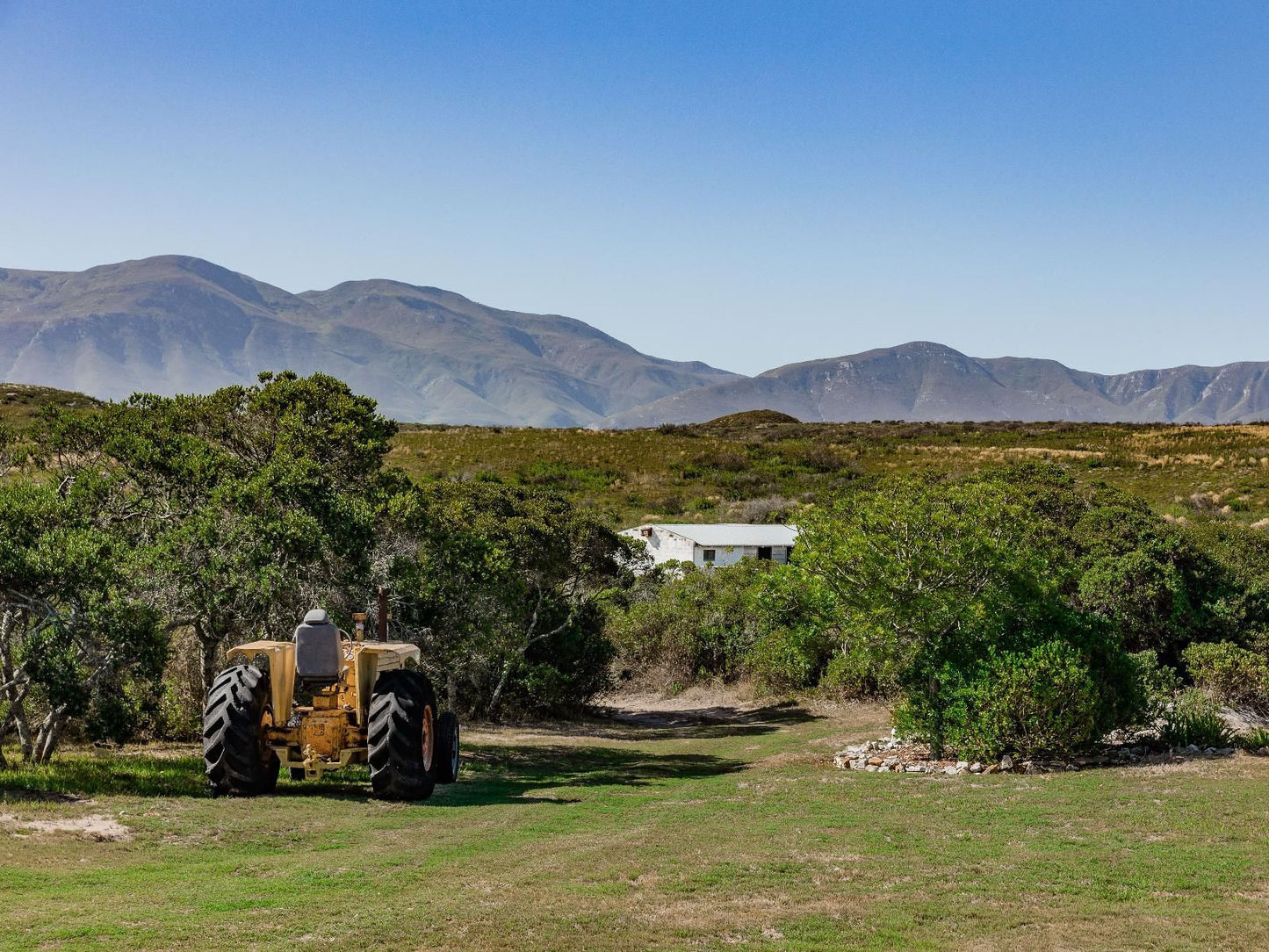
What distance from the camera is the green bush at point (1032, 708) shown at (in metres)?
18.2

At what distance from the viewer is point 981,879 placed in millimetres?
10609

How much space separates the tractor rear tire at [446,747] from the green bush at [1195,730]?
1313cm

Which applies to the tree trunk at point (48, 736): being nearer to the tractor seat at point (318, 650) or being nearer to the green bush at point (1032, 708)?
the tractor seat at point (318, 650)

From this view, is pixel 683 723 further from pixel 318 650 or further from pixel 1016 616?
pixel 318 650

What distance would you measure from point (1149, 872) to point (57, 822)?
38.7 feet

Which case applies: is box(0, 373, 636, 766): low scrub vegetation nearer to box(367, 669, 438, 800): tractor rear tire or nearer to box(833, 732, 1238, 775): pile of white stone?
box(367, 669, 438, 800): tractor rear tire

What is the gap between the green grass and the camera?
66312mm

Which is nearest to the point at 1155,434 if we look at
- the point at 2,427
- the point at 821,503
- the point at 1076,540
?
the point at 821,503

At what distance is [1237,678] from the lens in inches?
870

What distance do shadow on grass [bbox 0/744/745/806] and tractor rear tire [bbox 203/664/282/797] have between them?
852mm

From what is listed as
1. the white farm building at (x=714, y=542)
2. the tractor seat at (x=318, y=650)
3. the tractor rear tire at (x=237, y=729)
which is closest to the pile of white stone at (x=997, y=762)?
the tractor seat at (x=318, y=650)

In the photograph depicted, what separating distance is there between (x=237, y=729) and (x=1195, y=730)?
54.6 ft

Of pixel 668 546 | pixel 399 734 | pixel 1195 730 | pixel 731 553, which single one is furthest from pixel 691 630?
pixel 399 734

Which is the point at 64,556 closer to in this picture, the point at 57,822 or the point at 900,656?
the point at 57,822
